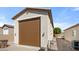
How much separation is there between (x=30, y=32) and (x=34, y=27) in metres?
0.31

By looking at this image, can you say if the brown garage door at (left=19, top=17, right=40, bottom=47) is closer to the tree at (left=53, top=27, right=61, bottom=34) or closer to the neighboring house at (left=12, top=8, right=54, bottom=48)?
the neighboring house at (left=12, top=8, right=54, bottom=48)

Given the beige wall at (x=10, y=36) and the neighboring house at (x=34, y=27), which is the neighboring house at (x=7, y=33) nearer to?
the beige wall at (x=10, y=36)

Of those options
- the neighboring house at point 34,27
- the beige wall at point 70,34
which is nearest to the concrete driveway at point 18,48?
the neighboring house at point 34,27

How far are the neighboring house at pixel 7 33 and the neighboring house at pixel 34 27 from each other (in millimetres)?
194

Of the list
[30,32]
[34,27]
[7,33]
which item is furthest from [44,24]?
[7,33]

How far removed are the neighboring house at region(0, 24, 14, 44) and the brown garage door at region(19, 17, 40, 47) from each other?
18.0 inches

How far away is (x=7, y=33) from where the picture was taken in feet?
22.7

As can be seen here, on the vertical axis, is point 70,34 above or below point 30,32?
below

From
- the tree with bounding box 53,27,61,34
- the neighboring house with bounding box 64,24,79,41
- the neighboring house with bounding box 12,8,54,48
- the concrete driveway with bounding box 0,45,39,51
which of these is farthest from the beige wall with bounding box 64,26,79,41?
the concrete driveway with bounding box 0,45,39,51

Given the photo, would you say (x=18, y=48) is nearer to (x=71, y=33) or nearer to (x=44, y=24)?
(x=44, y=24)

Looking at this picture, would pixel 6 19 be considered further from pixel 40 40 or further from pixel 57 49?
pixel 57 49
